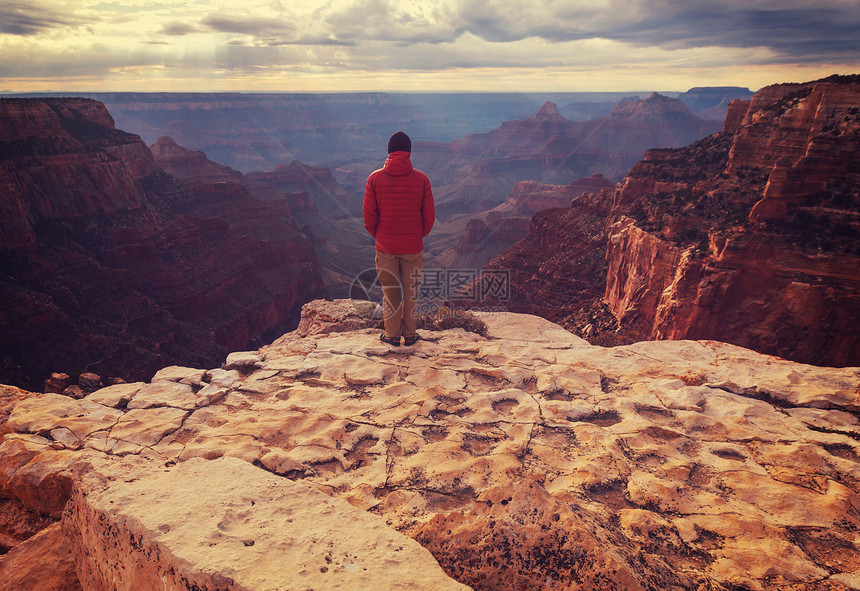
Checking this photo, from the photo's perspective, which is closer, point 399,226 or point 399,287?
point 399,226

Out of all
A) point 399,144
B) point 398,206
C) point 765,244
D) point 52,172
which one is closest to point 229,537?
point 398,206

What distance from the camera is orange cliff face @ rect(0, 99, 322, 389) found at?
23.1 metres

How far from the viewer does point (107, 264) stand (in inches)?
1158

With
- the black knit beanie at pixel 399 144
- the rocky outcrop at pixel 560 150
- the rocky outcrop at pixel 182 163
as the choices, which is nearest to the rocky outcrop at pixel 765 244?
the black knit beanie at pixel 399 144

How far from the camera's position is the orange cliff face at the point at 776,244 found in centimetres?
1383

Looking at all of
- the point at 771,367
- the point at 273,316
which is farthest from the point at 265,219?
the point at 771,367

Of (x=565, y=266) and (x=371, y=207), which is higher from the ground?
(x=371, y=207)

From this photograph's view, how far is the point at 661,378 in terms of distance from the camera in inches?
203

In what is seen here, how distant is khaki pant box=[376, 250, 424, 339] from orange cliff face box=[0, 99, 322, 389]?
928 inches

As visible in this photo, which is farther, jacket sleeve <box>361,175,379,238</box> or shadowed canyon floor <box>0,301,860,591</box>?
jacket sleeve <box>361,175,379,238</box>

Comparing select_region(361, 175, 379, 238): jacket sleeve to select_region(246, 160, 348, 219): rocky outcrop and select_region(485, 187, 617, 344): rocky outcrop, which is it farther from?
select_region(246, 160, 348, 219): rocky outcrop

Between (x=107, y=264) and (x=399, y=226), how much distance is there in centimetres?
3216

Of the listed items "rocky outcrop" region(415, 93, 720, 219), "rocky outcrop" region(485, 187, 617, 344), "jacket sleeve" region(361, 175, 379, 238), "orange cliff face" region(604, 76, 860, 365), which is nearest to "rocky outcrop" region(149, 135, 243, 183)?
"rocky outcrop" region(485, 187, 617, 344)

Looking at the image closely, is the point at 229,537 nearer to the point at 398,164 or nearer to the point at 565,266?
the point at 398,164
